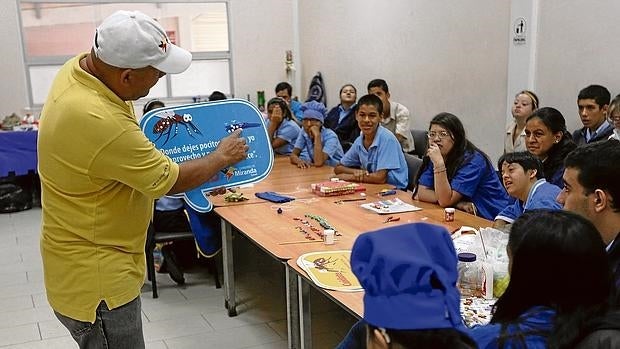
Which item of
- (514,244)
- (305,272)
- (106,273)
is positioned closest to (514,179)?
(305,272)

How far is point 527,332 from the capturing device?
4.09 ft

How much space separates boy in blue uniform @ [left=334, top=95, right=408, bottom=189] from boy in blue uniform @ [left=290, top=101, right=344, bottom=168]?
2.28 ft

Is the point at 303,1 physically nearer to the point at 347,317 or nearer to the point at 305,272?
the point at 347,317

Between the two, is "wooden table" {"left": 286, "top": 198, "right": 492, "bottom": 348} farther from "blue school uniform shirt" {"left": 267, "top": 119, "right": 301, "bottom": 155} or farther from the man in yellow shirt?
"blue school uniform shirt" {"left": 267, "top": 119, "right": 301, "bottom": 155}

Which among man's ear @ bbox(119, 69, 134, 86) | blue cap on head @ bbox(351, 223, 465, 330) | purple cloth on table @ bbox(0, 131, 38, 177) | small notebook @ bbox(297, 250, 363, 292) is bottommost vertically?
purple cloth on table @ bbox(0, 131, 38, 177)

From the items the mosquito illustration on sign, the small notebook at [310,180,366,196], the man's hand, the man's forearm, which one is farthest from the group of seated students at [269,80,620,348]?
the small notebook at [310,180,366,196]

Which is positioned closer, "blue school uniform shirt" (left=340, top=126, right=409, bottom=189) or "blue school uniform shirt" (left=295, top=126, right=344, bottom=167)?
"blue school uniform shirt" (left=340, top=126, right=409, bottom=189)

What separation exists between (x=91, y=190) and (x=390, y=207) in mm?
1915

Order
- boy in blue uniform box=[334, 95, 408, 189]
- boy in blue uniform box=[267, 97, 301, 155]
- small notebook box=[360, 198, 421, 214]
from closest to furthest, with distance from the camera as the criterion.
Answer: small notebook box=[360, 198, 421, 214] → boy in blue uniform box=[334, 95, 408, 189] → boy in blue uniform box=[267, 97, 301, 155]

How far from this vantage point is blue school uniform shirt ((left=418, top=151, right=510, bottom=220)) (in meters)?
3.22

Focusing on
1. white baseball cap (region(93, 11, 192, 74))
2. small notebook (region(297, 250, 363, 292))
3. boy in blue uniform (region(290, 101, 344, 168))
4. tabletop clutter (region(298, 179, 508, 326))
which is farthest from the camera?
boy in blue uniform (region(290, 101, 344, 168))

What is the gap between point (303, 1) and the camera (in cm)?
840

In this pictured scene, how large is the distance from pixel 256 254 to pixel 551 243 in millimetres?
3552

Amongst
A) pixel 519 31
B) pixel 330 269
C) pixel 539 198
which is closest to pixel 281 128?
pixel 519 31
